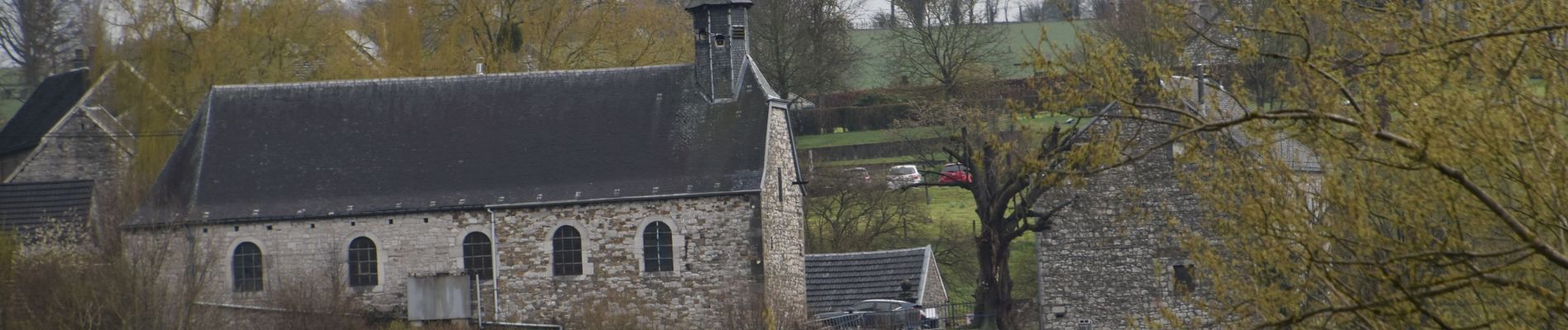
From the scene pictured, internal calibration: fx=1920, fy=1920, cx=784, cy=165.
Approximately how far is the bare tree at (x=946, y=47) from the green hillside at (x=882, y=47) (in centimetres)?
104

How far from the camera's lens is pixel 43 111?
42875 millimetres

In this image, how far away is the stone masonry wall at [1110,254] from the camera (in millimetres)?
28688

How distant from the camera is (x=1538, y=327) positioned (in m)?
10.9

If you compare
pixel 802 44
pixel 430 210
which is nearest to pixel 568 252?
pixel 430 210

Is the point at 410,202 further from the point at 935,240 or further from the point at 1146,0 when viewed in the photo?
the point at 1146,0

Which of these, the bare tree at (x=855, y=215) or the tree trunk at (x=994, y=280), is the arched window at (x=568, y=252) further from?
the bare tree at (x=855, y=215)

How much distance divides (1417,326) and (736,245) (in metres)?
18.6

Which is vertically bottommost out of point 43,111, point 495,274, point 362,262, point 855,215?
point 495,274

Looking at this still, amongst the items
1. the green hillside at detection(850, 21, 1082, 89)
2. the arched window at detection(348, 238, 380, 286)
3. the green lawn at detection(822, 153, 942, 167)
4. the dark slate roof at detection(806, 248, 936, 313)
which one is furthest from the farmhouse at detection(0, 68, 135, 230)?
the green hillside at detection(850, 21, 1082, 89)

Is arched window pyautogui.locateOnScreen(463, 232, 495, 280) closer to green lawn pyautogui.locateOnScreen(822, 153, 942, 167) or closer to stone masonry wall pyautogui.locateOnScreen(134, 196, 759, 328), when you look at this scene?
stone masonry wall pyautogui.locateOnScreen(134, 196, 759, 328)

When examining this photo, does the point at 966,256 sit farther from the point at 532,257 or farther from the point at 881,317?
the point at 532,257

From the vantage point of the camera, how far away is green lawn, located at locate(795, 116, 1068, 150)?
45125 millimetres

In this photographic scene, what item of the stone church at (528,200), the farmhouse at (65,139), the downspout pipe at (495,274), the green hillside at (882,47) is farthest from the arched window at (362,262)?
the green hillside at (882,47)

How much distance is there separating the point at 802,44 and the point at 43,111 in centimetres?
1785
